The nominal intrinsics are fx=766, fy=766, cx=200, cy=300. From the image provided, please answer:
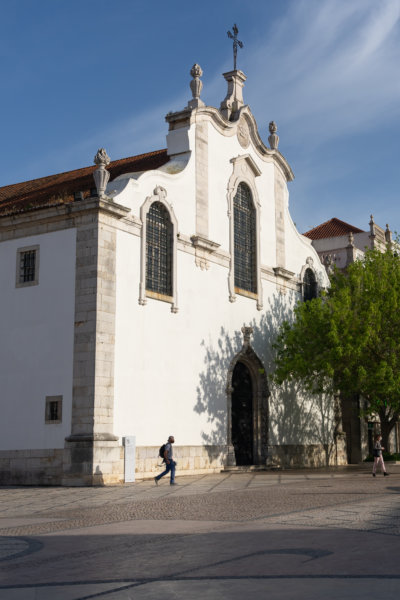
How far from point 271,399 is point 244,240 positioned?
23.5 feet

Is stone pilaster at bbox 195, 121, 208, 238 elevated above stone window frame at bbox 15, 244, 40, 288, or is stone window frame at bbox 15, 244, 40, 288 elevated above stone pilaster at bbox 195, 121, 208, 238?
stone pilaster at bbox 195, 121, 208, 238

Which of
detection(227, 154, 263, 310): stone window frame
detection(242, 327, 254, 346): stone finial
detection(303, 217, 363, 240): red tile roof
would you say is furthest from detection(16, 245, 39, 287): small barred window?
detection(303, 217, 363, 240): red tile roof

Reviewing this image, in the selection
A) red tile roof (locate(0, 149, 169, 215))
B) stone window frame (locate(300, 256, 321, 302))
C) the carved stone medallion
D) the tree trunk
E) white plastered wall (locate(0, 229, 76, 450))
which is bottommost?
the tree trunk

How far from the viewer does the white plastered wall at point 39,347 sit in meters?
24.6

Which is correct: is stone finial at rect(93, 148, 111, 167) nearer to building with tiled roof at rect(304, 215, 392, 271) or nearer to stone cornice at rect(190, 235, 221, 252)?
stone cornice at rect(190, 235, 221, 252)

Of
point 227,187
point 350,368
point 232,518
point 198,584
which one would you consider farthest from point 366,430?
point 198,584

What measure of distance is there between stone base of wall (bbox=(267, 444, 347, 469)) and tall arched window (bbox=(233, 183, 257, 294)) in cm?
726

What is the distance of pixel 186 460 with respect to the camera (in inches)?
1107

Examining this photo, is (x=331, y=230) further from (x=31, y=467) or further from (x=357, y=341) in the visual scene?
(x=31, y=467)

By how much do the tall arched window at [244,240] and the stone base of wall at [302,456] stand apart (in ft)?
23.8

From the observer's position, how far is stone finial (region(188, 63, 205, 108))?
31766mm

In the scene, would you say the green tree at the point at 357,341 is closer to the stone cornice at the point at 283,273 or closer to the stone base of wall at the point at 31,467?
the stone cornice at the point at 283,273

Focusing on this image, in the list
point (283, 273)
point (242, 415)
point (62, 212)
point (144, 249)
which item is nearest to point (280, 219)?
point (283, 273)

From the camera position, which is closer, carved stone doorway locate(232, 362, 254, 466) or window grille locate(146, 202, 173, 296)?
window grille locate(146, 202, 173, 296)
